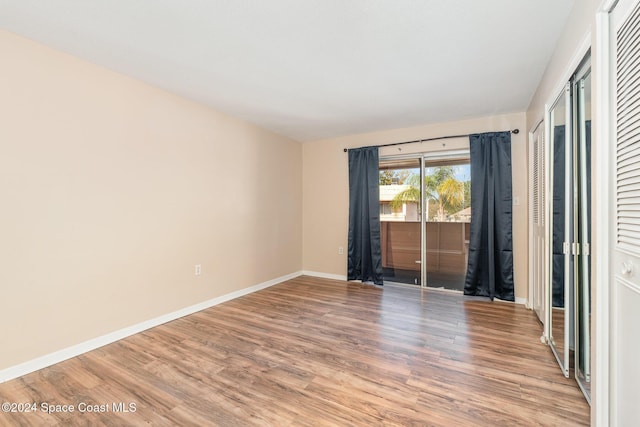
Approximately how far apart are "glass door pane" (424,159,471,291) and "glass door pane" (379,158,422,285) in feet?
0.50

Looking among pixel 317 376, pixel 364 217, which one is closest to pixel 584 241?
pixel 317 376

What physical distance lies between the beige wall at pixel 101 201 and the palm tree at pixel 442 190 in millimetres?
2677

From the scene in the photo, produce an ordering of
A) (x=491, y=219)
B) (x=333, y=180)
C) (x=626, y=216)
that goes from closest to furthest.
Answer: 1. (x=626, y=216)
2. (x=491, y=219)
3. (x=333, y=180)

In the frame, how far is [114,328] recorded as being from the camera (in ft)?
8.43

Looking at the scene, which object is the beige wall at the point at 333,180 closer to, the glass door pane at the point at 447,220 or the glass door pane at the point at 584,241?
the glass door pane at the point at 447,220

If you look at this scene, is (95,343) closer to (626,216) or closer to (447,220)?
(626,216)

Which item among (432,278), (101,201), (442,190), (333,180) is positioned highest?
(333,180)

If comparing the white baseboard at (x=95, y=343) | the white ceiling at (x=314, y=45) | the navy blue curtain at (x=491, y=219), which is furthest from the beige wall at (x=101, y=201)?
the navy blue curtain at (x=491, y=219)

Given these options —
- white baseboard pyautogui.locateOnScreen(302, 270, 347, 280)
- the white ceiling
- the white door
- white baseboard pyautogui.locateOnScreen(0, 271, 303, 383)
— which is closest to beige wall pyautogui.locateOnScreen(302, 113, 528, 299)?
white baseboard pyautogui.locateOnScreen(302, 270, 347, 280)

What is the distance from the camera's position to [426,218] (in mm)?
4250

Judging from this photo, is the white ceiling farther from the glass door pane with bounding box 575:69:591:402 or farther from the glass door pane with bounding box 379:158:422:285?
the glass door pane with bounding box 379:158:422:285

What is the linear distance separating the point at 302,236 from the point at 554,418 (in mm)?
4106

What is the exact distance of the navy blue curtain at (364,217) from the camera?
4473 mm

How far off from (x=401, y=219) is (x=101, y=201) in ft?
12.6
